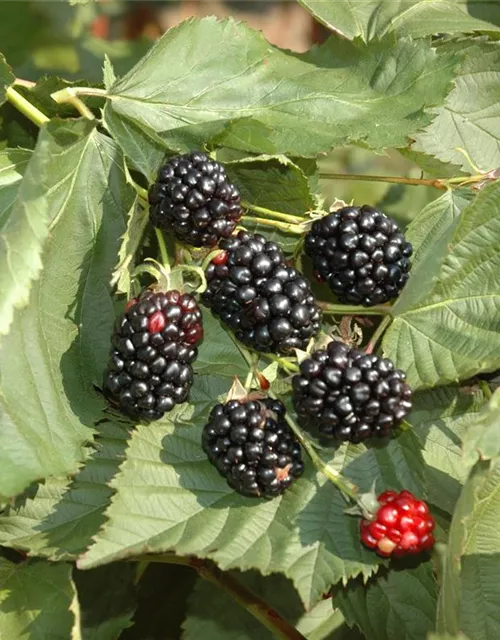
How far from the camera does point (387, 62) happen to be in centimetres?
149

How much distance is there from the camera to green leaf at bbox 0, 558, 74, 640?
1.36 m

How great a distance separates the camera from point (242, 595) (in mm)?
1474

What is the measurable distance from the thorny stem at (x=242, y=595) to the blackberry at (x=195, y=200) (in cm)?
50

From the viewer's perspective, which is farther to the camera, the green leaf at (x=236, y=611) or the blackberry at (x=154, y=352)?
the green leaf at (x=236, y=611)

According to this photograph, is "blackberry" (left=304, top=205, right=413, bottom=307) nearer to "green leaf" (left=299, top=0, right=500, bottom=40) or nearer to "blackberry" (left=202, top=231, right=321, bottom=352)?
"blackberry" (left=202, top=231, right=321, bottom=352)

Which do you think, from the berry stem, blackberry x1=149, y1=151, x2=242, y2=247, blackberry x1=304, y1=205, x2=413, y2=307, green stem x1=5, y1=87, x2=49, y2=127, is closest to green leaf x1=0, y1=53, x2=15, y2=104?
green stem x1=5, y1=87, x2=49, y2=127

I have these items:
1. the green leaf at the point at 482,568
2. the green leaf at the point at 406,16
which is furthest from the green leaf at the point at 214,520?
the green leaf at the point at 406,16

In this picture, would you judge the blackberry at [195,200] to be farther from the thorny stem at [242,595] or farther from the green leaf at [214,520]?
the thorny stem at [242,595]

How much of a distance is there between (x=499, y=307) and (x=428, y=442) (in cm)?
23

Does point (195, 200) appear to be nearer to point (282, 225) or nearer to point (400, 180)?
point (282, 225)

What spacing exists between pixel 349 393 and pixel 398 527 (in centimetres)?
18

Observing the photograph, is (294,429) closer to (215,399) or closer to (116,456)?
(215,399)

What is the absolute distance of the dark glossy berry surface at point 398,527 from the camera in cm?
120

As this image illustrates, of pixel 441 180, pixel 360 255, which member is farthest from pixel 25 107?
pixel 441 180
